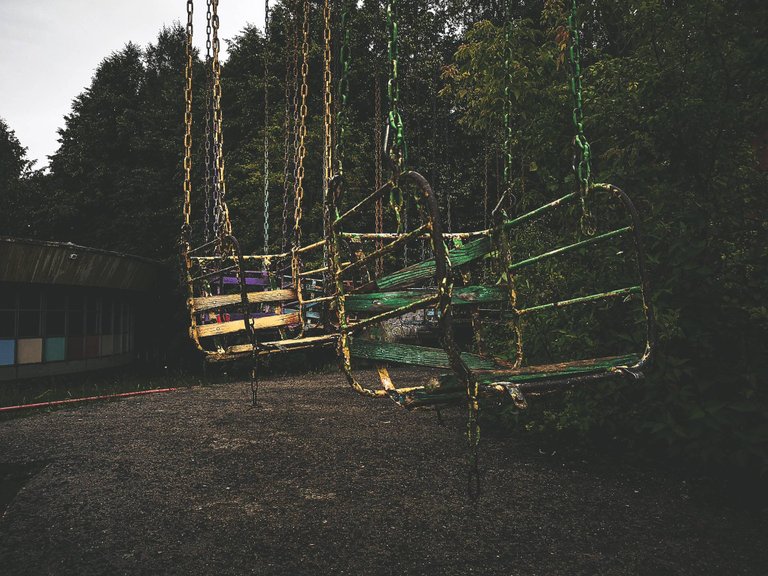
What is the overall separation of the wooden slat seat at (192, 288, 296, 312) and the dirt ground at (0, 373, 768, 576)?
52.5 inches

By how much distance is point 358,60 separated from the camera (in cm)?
2336

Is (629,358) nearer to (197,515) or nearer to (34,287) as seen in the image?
(197,515)

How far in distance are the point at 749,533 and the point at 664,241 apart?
1.98 meters

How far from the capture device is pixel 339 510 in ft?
12.0

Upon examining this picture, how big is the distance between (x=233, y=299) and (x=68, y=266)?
221 inches

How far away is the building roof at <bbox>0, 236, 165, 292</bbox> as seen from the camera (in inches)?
352

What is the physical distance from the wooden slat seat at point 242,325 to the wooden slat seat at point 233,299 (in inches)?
7.8

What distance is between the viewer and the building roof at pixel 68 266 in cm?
895

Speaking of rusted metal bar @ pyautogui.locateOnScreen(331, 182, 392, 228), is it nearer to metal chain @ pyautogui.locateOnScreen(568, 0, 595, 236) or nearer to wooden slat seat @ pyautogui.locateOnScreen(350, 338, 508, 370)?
wooden slat seat @ pyautogui.locateOnScreen(350, 338, 508, 370)

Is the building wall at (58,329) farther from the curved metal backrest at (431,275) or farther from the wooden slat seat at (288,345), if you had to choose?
the curved metal backrest at (431,275)

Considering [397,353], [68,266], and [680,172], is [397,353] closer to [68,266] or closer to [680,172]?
[680,172]

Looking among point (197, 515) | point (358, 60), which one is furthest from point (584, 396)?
point (358, 60)

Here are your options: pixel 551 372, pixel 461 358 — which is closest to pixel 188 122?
pixel 461 358

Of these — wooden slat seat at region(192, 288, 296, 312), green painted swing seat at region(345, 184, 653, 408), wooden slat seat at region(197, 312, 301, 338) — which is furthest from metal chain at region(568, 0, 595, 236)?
wooden slat seat at region(192, 288, 296, 312)
